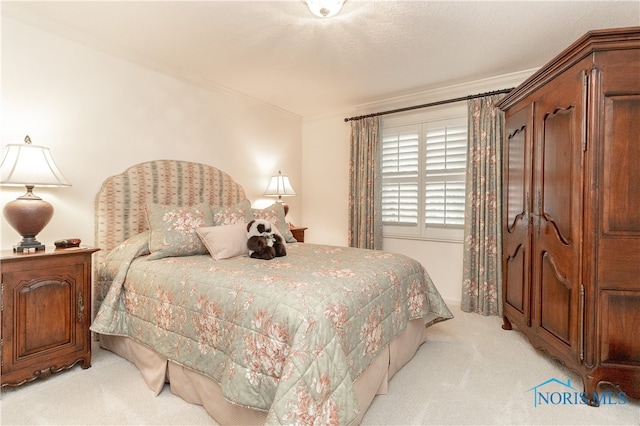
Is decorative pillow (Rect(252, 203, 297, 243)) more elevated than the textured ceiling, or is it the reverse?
the textured ceiling

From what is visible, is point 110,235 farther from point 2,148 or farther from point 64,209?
point 2,148

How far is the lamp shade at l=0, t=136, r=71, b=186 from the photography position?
6.31 ft

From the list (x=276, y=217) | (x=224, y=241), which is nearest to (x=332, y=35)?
(x=276, y=217)

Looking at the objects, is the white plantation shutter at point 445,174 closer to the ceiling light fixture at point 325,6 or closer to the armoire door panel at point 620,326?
the armoire door panel at point 620,326

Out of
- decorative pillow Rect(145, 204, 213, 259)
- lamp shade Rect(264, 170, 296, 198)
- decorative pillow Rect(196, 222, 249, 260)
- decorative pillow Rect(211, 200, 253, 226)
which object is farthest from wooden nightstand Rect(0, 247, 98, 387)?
lamp shade Rect(264, 170, 296, 198)

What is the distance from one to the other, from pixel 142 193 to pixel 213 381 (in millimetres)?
1933

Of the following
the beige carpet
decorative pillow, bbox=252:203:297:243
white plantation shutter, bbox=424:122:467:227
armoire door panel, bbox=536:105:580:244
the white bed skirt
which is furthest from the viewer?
white plantation shutter, bbox=424:122:467:227

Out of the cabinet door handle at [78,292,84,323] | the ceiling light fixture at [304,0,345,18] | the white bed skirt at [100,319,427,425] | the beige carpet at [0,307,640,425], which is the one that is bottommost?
the beige carpet at [0,307,640,425]

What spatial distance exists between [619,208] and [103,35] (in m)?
3.73

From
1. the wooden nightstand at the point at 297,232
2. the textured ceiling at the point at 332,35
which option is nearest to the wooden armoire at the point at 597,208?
the textured ceiling at the point at 332,35

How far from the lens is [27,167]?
1.97 m

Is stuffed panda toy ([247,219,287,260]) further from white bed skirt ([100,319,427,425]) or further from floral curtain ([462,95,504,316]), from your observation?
floral curtain ([462,95,504,316])

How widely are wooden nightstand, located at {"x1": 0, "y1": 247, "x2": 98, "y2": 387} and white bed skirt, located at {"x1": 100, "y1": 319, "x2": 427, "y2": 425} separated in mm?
307

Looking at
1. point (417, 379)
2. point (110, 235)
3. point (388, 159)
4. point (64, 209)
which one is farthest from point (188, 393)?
point (388, 159)
